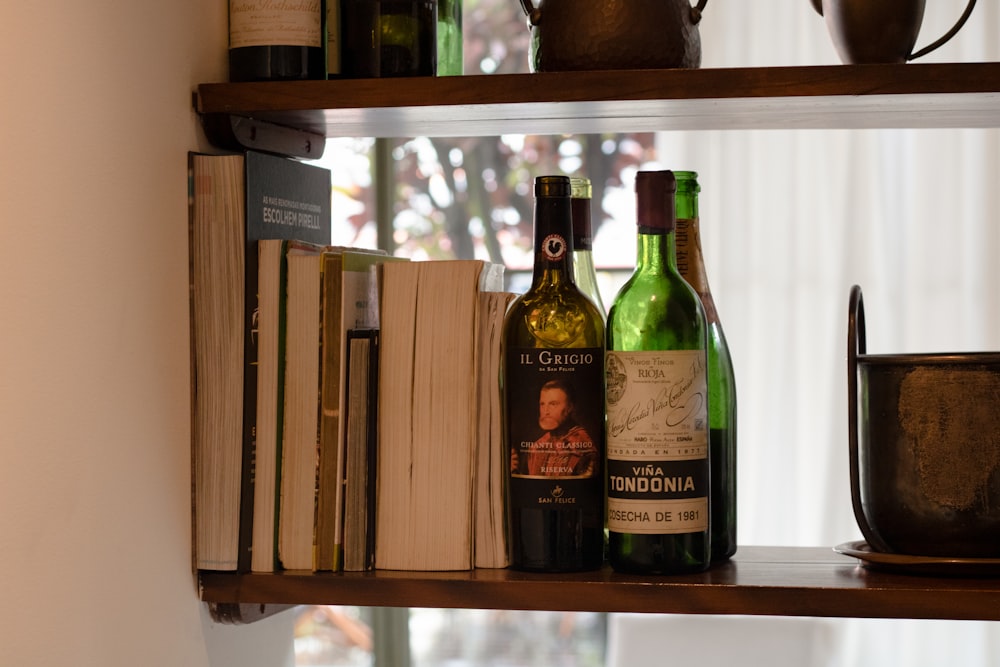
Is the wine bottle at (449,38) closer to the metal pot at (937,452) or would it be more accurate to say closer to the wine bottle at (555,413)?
the wine bottle at (555,413)

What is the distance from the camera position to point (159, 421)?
2.89ft

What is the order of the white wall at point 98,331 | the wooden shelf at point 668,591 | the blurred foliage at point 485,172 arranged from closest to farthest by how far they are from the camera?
1. the white wall at point 98,331
2. the wooden shelf at point 668,591
3. the blurred foliage at point 485,172

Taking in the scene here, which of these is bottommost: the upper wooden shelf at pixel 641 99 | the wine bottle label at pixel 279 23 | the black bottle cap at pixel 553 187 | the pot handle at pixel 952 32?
the black bottle cap at pixel 553 187

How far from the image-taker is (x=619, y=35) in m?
0.90

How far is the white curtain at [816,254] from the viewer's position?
2584 millimetres

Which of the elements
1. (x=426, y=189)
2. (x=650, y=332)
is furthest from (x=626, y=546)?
(x=426, y=189)

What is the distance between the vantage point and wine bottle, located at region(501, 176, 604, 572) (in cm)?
90

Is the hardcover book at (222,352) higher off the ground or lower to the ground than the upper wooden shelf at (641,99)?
lower

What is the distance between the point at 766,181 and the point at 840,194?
183 millimetres

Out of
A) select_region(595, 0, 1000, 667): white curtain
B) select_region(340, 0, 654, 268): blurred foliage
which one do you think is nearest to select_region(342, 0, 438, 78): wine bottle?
select_region(595, 0, 1000, 667): white curtain

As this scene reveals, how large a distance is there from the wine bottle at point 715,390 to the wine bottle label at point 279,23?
35 centimetres

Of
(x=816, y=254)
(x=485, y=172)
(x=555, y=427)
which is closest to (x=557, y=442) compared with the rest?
(x=555, y=427)

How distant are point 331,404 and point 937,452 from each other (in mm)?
507

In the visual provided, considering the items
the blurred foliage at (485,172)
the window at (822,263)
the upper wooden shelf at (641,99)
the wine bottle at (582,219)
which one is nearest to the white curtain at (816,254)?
the window at (822,263)
